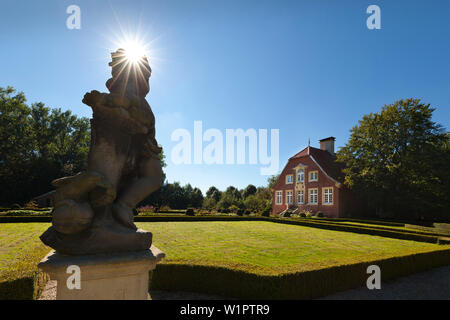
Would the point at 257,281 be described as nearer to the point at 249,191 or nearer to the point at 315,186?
the point at 315,186

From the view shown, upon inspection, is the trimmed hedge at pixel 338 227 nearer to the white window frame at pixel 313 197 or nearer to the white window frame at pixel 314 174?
the white window frame at pixel 313 197

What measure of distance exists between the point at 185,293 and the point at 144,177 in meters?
3.36

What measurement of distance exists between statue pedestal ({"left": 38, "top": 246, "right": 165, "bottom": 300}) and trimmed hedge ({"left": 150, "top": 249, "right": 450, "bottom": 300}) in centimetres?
260

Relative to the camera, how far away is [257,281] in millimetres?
4445

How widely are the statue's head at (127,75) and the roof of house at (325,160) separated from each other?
1126 inches

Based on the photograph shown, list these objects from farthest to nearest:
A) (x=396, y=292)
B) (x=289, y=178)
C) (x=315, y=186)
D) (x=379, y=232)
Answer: (x=289, y=178), (x=315, y=186), (x=379, y=232), (x=396, y=292)

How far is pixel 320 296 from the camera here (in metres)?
4.89

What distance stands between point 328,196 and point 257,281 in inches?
1020

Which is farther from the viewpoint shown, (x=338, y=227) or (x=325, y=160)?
(x=325, y=160)

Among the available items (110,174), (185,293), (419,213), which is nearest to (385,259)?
(185,293)

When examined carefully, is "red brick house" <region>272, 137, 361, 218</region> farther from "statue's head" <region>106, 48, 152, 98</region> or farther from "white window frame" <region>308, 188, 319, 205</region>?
"statue's head" <region>106, 48, 152, 98</region>

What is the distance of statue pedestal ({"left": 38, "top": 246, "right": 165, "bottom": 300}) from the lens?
217cm

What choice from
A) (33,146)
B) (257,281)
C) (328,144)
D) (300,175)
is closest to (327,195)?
(300,175)
